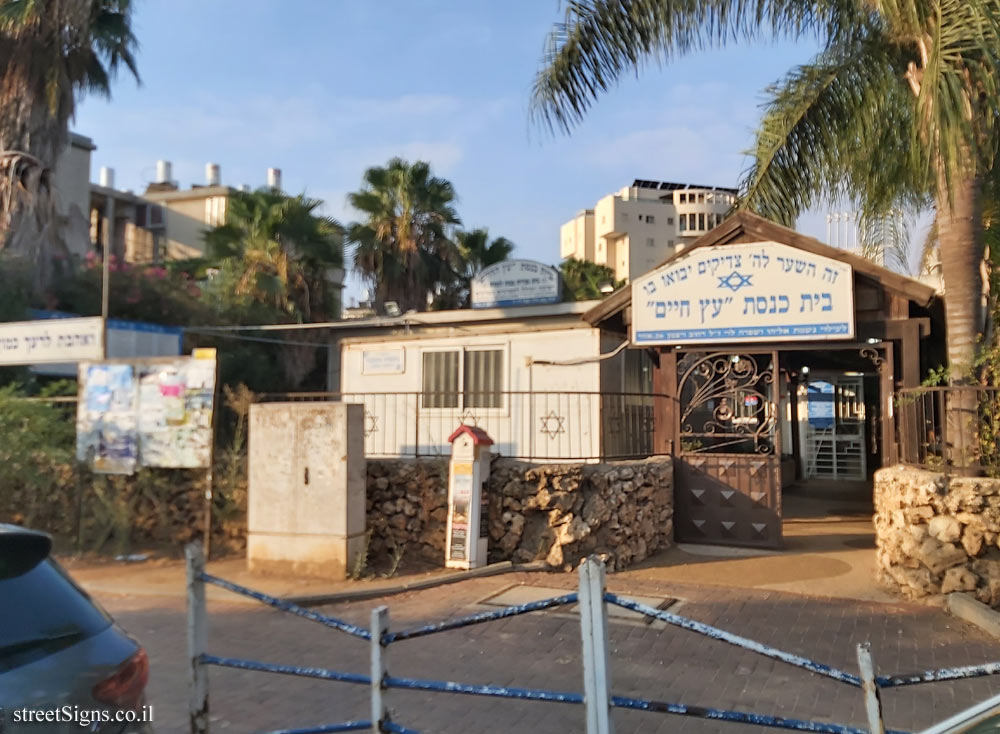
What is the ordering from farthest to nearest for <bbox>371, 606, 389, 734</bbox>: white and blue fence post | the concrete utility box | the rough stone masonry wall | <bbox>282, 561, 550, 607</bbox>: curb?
1. the rough stone masonry wall
2. the concrete utility box
3. <bbox>282, 561, 550, 607</bbox>: curb
4. <bbox>371, 606, 389, 734</bbox>: white and blue fence post

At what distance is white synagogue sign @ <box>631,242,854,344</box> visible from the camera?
975 cm

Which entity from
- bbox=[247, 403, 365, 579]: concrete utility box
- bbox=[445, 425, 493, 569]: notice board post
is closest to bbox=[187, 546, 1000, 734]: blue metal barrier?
bbox=[247, 403, 365, 579]: concrete utility box

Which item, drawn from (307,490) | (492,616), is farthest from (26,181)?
(492,616)

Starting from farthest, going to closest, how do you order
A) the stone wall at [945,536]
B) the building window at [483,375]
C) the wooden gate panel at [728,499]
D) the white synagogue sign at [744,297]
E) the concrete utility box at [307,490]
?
1. the building window at [483,375]
2. the wooden gate panel at [728,499]
3. the white synagogue sign at [744,297]
4. the concrete utility box at [307,490]
5. the stone wall at [945,536]

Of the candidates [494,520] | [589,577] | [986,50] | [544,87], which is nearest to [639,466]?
[494,520]

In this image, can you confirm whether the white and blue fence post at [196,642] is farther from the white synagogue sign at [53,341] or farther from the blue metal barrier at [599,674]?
the white synagogue sign at [53,341]

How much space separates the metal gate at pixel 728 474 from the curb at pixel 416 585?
8.00 ft

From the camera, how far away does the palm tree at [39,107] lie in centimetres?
1897

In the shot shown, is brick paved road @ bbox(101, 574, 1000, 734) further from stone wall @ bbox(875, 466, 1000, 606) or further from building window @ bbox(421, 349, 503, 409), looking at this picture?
building window @ bbox(421, 349, 503, 409)

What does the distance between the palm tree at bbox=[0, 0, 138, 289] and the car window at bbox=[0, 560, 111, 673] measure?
18.9 metres

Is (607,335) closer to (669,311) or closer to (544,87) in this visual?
(669,311)

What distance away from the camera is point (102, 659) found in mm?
2795

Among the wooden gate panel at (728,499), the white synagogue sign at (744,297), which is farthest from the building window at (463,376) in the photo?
the wooden gate panel at (728,499)

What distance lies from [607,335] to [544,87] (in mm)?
3993
